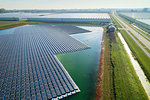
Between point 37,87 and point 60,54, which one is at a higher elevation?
point 60,54

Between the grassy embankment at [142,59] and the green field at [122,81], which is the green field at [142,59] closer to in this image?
the grassy embankment at [142,59]

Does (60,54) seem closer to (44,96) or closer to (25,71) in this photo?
(25,71)

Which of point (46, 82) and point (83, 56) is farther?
point (83, 56)

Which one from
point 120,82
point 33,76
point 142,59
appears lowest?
point 120,82

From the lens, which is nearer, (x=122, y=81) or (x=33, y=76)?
(x=122, y=81)

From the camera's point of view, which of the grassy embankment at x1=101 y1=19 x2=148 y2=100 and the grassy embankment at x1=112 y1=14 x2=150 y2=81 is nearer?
the grassy embankment at x1=101 y1=19 x2=148 y2=100

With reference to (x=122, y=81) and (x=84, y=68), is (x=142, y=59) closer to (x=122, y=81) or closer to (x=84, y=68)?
(x=122, y=81)

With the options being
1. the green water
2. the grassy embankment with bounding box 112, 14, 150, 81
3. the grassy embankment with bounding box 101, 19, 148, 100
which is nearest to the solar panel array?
the green water

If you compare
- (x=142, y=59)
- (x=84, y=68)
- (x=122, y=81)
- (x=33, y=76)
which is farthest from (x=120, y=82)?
(x=33, y=76)

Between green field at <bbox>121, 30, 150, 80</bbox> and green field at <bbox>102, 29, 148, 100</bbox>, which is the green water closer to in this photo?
green field at <bbox>102, 29, 148, 100</bbox>

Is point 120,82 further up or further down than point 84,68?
further down

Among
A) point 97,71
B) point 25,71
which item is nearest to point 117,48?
point 97,71
